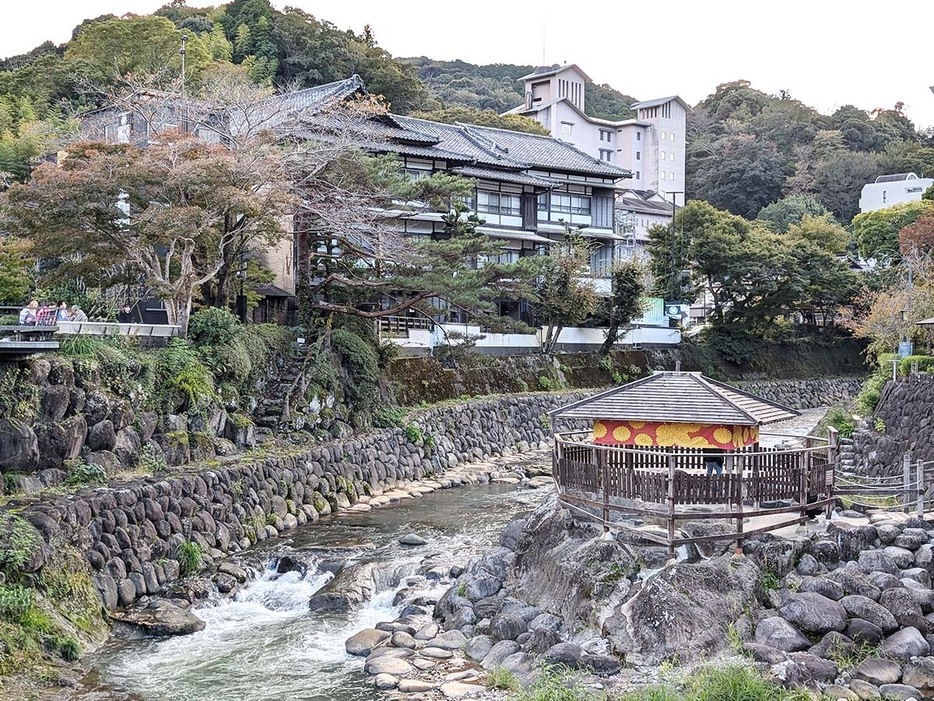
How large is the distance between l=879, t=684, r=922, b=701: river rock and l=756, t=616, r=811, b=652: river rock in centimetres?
126

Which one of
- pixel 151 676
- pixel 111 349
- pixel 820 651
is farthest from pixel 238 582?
pixel 820 651

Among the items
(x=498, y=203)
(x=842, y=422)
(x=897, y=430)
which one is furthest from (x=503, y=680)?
(x=498, y=203)

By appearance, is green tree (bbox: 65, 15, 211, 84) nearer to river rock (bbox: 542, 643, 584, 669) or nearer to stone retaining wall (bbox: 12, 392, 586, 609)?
stone retaining wall (bbox: 12, 392, 586, 609)

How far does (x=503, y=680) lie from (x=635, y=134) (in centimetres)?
7398

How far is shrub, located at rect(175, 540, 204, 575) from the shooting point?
2019 centimetres

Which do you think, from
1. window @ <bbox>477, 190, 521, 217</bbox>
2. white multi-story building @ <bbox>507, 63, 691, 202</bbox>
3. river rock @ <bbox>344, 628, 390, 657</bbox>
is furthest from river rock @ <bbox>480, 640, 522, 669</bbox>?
white multi-story building @ <bbox>507, 63, 691, 202</bbox>

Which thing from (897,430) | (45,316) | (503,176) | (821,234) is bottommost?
(897,430)

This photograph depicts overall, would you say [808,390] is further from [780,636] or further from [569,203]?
[780,636]

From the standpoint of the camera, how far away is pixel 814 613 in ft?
49.0

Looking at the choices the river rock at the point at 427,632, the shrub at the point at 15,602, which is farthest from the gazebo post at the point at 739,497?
the shrub at the point at 15,602

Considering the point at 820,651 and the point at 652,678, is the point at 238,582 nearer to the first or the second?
the point at 652,678

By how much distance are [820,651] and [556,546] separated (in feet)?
16.9

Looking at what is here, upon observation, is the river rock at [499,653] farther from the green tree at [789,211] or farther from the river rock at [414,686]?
the green tree at [789,211]

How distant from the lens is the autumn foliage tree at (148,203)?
24219 mm
